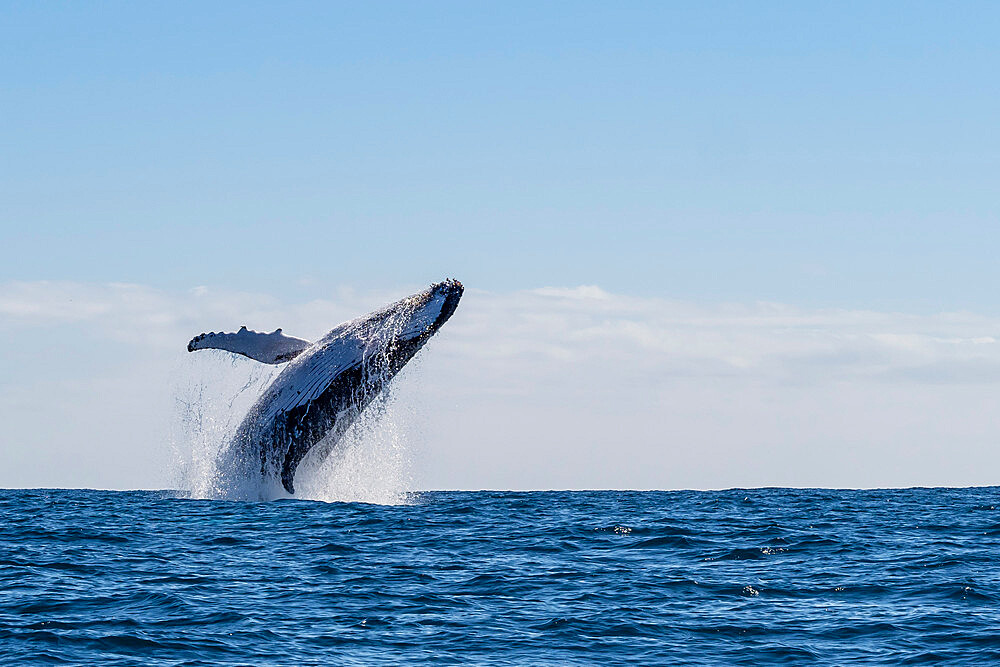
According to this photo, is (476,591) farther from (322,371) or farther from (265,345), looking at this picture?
(265,345)

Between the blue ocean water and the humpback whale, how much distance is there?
1128mm

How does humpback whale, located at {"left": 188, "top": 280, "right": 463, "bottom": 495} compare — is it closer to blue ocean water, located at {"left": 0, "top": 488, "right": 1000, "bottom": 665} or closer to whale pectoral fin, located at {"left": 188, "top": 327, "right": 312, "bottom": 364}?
whale pectoral fin, located at {"left": 188, "top": 327, "right": 312, "bottom": 364}

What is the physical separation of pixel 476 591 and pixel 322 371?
7937mm

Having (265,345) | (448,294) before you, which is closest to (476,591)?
(448,294)

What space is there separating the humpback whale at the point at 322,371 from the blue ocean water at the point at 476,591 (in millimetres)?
1128

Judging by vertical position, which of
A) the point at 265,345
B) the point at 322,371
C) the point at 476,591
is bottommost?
the point at 476,591

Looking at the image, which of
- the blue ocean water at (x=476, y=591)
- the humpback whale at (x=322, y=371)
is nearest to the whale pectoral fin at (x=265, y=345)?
the humpback whale at (x=322, y=371)

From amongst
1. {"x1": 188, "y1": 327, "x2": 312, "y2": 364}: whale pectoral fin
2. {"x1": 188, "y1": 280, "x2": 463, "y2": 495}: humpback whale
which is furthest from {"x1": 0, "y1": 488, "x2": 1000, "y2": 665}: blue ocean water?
{"x1": 188, "y1": 327, "x2": 312, "y2": 364}: whale pectoral fin

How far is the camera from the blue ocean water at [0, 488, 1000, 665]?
981cm

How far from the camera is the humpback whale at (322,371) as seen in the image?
1916 centimetres

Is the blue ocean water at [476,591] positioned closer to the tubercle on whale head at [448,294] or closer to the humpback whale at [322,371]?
the humpback whale at [322,371]

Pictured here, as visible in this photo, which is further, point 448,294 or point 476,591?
point 448,294

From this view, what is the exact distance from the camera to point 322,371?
19.5 m

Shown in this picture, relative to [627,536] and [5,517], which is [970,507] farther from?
[5,517]
